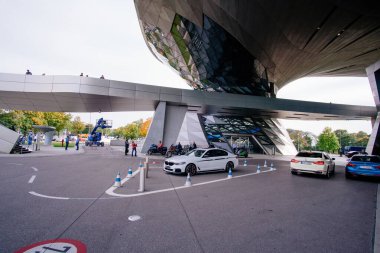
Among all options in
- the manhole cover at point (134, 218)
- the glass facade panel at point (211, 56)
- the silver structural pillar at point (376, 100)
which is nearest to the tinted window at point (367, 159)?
the manhole cover at point (134, 218)

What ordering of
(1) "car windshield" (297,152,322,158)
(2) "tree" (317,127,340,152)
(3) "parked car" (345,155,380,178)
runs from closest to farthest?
1. (3) "parked car" (345,155,380,178)
2. (1) "car windshield" (297,152,322,158)
3. (2) "tree" (317,127,340,152)

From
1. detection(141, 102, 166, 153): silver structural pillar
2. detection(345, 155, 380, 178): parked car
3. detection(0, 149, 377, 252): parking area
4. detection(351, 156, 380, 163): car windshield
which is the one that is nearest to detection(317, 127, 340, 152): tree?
detection(141, 102, 166, 153): silver structural pillar

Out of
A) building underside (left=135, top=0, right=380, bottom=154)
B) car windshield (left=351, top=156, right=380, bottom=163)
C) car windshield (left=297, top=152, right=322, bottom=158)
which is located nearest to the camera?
car windshield (left=351, top=156, right=380, bottom=163)

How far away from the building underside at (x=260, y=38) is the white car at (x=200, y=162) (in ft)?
43.4

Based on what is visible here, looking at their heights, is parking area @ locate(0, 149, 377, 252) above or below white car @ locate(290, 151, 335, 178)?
below

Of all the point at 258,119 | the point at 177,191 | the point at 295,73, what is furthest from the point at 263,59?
the point at 177,191

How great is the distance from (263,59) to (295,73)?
985cm

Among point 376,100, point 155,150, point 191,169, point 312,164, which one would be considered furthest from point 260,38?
point 191,169

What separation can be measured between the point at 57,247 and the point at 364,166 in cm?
1374

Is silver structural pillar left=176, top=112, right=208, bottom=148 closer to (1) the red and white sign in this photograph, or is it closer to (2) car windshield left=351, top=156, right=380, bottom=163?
(2) car windshield left=351, top=156, right=380, bottom=163

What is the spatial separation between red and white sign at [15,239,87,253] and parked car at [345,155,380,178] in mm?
13335

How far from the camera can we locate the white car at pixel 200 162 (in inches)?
424

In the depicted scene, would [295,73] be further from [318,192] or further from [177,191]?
[177,191]

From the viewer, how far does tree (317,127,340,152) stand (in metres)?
68.1
